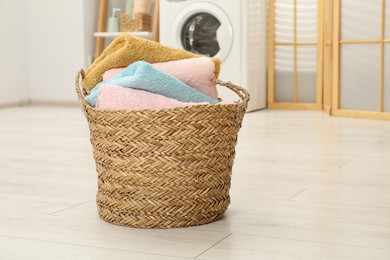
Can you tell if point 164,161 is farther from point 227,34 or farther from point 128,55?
point 227,34

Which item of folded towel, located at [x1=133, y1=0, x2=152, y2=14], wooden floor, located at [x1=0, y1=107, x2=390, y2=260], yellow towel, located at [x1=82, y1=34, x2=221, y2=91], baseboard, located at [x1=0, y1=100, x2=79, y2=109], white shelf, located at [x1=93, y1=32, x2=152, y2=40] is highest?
folded towel, located at [x1=133, y1=0, x2=152, y2=14]

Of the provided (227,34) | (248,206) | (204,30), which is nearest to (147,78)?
(248,206)

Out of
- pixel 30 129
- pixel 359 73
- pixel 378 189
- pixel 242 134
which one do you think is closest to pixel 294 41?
pixel 359 73

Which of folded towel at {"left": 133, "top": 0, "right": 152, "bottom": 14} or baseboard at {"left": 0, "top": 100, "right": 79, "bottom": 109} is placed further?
baseboard at {"left": 0, "top": 100, "right": 79, "bottom": 109}

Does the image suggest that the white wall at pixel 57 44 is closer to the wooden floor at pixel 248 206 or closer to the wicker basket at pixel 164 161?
the wooden floor at pixel 248 206

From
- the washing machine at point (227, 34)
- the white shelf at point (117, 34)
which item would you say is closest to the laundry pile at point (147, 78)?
the washing machine at point (227, 34)

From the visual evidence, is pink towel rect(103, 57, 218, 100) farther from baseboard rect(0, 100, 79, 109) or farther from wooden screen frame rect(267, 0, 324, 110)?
baseboard rect(0, 100, 79, 109)

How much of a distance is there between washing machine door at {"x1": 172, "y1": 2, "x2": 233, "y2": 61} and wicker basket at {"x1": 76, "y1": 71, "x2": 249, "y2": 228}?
2.86m

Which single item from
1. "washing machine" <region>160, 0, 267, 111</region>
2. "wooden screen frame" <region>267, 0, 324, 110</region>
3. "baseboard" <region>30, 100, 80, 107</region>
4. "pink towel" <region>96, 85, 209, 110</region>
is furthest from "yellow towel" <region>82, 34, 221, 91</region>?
"baseboard" <region>30, 100, 80, 107</region>

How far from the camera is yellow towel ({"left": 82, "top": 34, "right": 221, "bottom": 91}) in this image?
1881 millimetres

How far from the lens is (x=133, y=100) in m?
1.73

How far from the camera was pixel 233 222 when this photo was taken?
1.79 metres

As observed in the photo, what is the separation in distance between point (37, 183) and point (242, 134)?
4.82 feet

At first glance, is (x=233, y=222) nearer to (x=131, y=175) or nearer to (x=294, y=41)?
(x=131, y=175)
